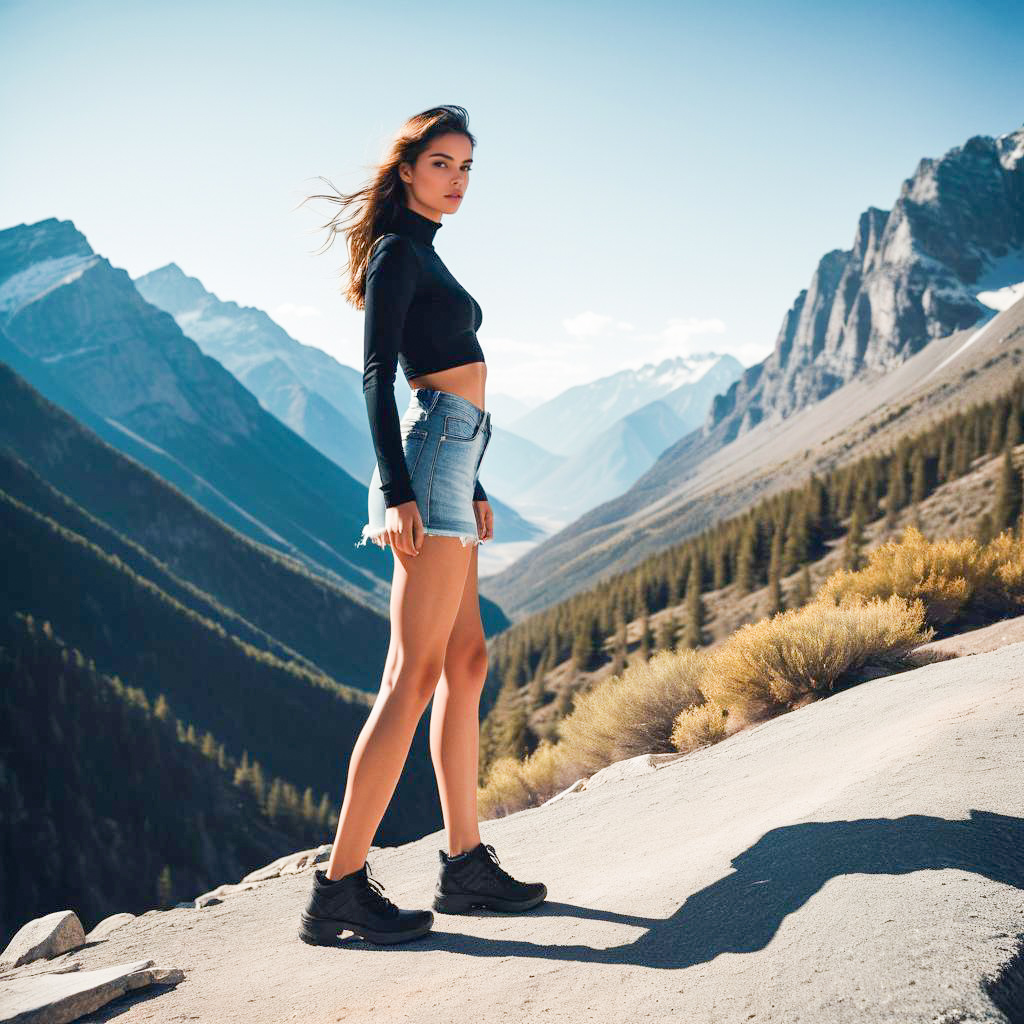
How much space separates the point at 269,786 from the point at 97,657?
2865 cm

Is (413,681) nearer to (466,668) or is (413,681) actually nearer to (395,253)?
(466,668)

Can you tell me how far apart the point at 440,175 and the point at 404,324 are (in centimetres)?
71

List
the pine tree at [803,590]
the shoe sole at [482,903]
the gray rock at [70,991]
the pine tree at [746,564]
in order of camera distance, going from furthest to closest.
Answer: the pine tree at [746,564] → the pine tree at [803,590] → the shoe sole at [482,903] → the gray rock at [70,991]

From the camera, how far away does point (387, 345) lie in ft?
10.3

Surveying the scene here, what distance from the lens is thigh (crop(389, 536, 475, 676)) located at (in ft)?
10.3

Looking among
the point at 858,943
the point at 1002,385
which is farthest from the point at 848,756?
the point at 1002,385

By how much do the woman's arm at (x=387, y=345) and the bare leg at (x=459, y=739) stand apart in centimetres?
58

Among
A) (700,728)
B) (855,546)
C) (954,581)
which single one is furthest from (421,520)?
(855,546)

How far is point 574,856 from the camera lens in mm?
4285

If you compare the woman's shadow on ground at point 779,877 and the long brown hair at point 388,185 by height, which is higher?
the long brown hair at point 388,185

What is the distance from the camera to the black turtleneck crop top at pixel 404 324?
3.07m

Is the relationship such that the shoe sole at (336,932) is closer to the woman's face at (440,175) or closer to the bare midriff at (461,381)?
the bare midriff at (461,381)

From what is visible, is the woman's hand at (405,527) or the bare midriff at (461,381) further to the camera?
the bare midriff at (461,381)

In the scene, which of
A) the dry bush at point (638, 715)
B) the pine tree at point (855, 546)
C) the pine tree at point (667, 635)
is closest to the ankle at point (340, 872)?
the dry bush at point (638, 715)
